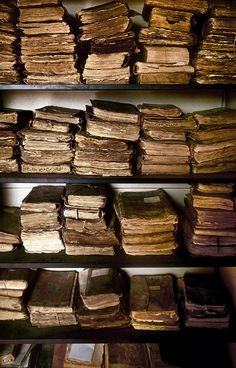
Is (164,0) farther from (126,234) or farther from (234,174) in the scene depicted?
(126,234)

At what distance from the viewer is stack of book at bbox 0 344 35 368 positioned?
2.04 meters

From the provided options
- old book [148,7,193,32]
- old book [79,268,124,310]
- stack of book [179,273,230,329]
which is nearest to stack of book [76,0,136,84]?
old book [148,7,193,32]

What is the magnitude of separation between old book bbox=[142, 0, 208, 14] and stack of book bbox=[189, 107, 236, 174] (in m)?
0.47

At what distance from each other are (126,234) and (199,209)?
0.38 meters

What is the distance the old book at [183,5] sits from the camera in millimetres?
1593

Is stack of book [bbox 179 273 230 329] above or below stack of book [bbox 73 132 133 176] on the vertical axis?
below

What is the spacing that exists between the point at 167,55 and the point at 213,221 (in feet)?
2.66

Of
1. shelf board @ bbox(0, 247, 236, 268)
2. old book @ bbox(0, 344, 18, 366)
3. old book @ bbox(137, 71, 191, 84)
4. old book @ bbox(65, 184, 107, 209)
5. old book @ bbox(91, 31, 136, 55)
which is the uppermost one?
old book @ bbox(91, 31, 136, 55)

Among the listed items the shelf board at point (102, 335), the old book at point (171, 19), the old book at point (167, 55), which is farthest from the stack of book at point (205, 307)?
the old book at point (171, 19)

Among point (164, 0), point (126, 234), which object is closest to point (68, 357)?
point (126, 234)

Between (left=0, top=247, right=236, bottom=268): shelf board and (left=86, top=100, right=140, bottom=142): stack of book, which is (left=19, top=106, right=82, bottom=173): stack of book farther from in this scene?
(left=0, top=247, right=236, bottom=268): shelf board

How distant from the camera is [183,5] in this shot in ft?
5.27

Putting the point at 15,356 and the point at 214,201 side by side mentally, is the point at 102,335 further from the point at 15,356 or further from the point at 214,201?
the point at 214,201

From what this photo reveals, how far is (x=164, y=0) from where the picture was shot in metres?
1.60
